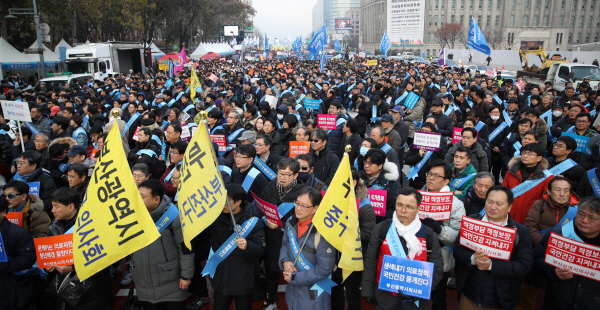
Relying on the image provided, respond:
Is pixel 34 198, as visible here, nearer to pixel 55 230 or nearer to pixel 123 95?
pixel 55 230

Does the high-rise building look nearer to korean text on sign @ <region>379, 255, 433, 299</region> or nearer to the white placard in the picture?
the white placard

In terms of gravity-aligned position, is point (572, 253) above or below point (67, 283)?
above

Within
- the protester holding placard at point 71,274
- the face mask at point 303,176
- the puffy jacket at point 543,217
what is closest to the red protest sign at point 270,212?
the face mask at point 303,176

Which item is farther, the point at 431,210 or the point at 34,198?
the point at 34,198

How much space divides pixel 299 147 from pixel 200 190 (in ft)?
8.71

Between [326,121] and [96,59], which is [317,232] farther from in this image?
[96,59]

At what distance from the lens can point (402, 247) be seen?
288 centimetres

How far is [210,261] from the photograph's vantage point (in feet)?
10.9

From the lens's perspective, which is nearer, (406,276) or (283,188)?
(406,276)

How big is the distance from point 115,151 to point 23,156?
2.73 m

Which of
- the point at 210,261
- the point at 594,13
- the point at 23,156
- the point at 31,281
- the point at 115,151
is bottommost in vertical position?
the point at 31,281

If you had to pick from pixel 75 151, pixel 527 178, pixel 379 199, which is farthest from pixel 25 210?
pixel 527 178

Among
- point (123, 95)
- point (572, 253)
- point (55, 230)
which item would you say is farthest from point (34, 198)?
point (123, 95)

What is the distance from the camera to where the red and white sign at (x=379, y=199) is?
3889mm
